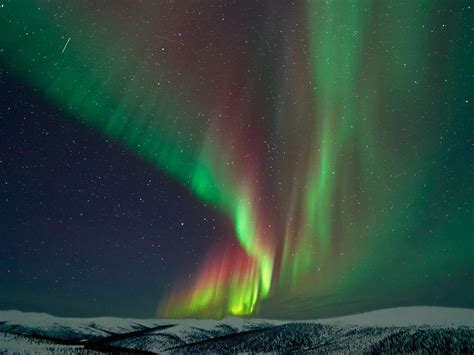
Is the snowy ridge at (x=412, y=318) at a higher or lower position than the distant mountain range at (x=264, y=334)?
higher

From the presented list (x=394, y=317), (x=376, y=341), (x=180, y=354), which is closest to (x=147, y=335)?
(x=180, y=354)

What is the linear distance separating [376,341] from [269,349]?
24642 mm

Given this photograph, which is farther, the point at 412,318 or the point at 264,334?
the point at 412,318

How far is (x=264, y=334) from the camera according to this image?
320 ft

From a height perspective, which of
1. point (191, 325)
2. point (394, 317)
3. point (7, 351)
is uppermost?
point (394, 317)

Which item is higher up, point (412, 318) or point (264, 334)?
point (412, 318)

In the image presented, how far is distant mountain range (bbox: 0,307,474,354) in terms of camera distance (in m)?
86.2

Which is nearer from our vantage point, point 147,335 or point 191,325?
point 147,335

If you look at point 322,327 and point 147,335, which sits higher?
point 322,327

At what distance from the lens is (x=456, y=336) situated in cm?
8481

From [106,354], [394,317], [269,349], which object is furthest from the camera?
[394,317]

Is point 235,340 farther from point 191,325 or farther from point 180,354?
point 191,325

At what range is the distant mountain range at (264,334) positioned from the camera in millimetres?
86188

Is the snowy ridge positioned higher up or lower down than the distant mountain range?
higher up
